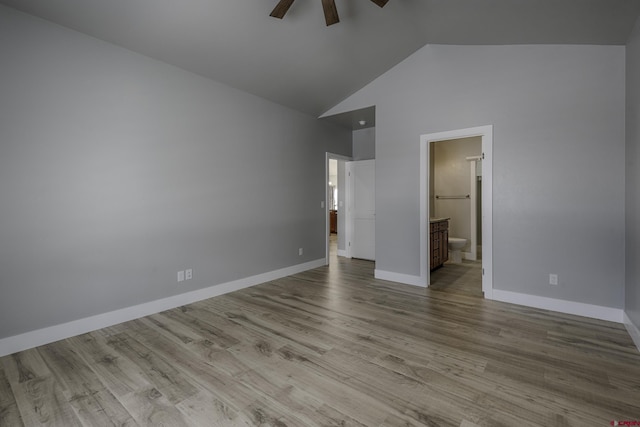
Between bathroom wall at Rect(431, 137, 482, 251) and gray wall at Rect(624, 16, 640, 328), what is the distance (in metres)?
3.30

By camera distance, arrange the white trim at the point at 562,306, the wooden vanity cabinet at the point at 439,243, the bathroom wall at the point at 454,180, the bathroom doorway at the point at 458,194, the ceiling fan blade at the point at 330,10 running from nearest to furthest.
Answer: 1. the ceiling fan blade at the point at 330,10
2. the white trim at the point at 562,306
3. the wooden vanity cabinet at the point at 439,243
4. the bathroom doorway at the point at 458,194
5. the bathroom wall at the point at 454,180

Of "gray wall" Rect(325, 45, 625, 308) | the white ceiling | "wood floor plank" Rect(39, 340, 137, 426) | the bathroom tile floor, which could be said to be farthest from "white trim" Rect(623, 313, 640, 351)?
"wood floor plank" Rect(39, 340, 137, 426)

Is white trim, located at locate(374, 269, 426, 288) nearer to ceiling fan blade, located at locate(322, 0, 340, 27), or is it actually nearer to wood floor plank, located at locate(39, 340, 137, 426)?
ceiling fan blade, located at locate(322, 0, 340, 27)

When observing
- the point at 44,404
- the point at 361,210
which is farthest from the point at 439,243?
the point at 44,404

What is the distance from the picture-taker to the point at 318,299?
366cm

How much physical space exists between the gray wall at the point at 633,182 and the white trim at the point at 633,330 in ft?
0.15

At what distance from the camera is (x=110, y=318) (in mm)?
2912

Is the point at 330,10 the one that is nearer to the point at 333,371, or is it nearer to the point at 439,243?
the point at 333,371

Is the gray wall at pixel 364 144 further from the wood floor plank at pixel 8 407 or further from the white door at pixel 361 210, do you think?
the wood floor plank at pixel 8 407

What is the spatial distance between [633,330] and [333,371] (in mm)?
2658

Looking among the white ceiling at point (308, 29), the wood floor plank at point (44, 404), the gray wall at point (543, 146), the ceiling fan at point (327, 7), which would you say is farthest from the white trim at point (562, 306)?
the wood floor plank at point (44, 404)

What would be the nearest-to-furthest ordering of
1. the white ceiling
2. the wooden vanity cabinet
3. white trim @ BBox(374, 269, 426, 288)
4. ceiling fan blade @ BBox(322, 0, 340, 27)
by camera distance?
ceiling fan blade @ BBox(322, 0, 340, 27) → the white ceiling → white trim @ BBox(374, 269, 426, 288) → the wooden vanity cabinet

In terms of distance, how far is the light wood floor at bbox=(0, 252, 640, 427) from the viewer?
1.69m

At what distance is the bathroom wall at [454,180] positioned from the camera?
6203 millimetres
